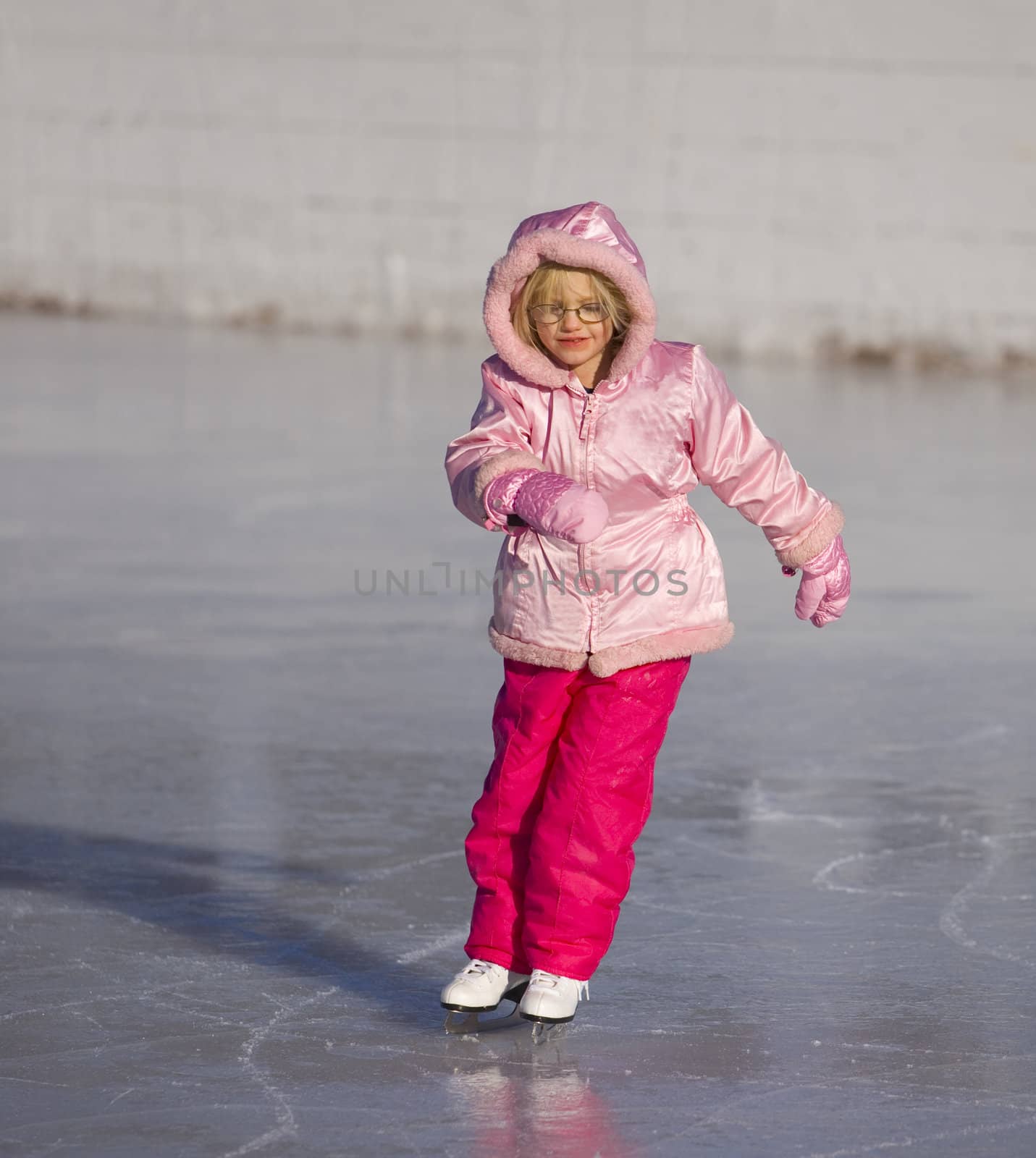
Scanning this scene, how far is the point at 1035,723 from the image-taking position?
415 centimetres

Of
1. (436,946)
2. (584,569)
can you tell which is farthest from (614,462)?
(436,946)

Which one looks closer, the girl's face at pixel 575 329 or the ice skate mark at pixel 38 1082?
the ice skate mark at pixel 38 1082

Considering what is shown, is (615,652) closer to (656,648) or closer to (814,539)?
(656,648)

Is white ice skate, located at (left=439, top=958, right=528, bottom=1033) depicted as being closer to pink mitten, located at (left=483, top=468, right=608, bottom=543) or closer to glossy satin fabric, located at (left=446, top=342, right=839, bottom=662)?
glossy satin fabric, located at (left=446, top=342, right=839, bottom=662)

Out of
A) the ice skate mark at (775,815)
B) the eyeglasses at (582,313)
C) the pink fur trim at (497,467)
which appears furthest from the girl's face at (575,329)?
the ice skate mark at (775,815)

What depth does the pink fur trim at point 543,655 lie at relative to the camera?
2482mm

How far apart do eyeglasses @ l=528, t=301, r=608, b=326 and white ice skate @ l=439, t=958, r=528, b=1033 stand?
31.4 inches

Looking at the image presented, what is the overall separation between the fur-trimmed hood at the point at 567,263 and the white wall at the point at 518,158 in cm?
991

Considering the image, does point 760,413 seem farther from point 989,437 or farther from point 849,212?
point 849,212

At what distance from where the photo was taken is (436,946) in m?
2.84

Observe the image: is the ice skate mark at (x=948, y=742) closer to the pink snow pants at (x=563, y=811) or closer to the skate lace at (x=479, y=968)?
the pink snow pants at (x=563, y=811)

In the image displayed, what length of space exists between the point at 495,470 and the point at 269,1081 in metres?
0.75

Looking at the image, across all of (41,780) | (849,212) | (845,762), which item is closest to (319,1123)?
(41,780)

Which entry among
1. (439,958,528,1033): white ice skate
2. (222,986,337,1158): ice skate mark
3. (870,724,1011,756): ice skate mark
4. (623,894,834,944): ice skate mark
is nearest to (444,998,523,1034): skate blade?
(439,958,528,1033): white ice skate
